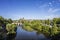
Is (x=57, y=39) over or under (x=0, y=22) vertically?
under

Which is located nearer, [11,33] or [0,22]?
[11,33]

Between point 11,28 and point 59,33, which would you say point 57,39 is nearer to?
point 59,33

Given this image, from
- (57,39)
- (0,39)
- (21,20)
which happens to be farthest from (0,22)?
(21,20)

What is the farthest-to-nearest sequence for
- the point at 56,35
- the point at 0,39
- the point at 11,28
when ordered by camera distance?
the point at 11,28
the point at 56,35
the point at 0,39

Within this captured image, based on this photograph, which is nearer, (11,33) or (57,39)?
(57,39)

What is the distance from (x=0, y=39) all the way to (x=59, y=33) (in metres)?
7.64

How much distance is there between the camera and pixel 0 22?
86.9 ft

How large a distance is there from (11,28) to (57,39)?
8.19 meters

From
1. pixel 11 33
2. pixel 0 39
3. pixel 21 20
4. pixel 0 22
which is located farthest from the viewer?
pixel 21 20

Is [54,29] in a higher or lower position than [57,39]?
higher

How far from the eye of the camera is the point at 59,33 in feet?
48.2

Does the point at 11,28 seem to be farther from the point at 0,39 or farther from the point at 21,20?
the point at 21,20

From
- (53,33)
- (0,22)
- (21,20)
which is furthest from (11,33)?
(21,20)

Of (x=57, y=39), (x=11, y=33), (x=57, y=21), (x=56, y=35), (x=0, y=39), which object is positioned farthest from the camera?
(x=57, y=21)
